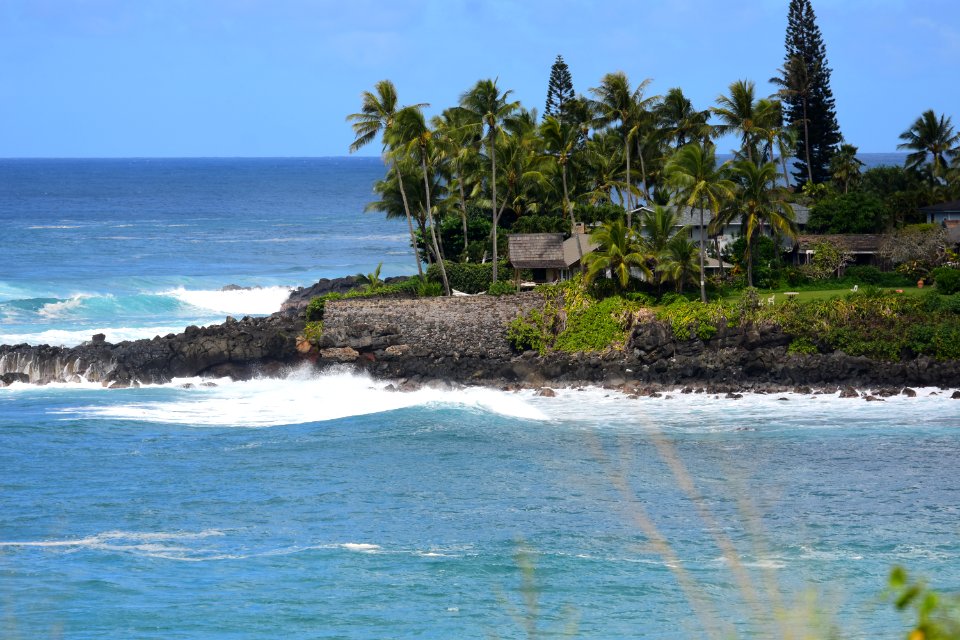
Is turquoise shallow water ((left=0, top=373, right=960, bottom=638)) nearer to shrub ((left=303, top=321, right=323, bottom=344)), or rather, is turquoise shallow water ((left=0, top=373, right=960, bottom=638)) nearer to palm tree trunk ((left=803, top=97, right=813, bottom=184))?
shrub ((left=303, top=321, right=323, bottom=344))

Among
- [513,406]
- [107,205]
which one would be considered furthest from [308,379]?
[107,205]

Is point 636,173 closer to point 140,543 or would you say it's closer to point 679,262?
point 679,262

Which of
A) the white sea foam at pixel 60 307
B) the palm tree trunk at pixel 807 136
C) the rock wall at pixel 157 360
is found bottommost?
the rock wall at pixel 157 360

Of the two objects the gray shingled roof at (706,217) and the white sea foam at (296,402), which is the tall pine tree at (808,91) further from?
the white sea foam at (296,402)

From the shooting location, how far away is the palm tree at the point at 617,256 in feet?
120

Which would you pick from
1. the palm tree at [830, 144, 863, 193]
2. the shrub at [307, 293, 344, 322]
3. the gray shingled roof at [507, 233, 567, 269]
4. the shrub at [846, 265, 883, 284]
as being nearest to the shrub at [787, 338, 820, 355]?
the shrub at [846, 265, 883, 284]

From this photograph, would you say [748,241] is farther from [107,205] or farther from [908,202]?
[107,205]

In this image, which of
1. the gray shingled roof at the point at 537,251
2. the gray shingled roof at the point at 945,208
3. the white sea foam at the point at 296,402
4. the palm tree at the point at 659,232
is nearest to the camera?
the white sea foam at the point at 296,402

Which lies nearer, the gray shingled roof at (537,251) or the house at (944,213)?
the gray shingled roof at (537,251)

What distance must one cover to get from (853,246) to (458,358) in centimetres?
1579

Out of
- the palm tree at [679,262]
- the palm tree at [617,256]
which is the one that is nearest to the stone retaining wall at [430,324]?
the palm tree at [617,256]

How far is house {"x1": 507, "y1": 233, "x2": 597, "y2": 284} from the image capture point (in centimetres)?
4088

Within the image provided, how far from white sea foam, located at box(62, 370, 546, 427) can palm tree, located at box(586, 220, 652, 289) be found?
19.0 feet

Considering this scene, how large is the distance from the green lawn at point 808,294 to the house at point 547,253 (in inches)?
235
